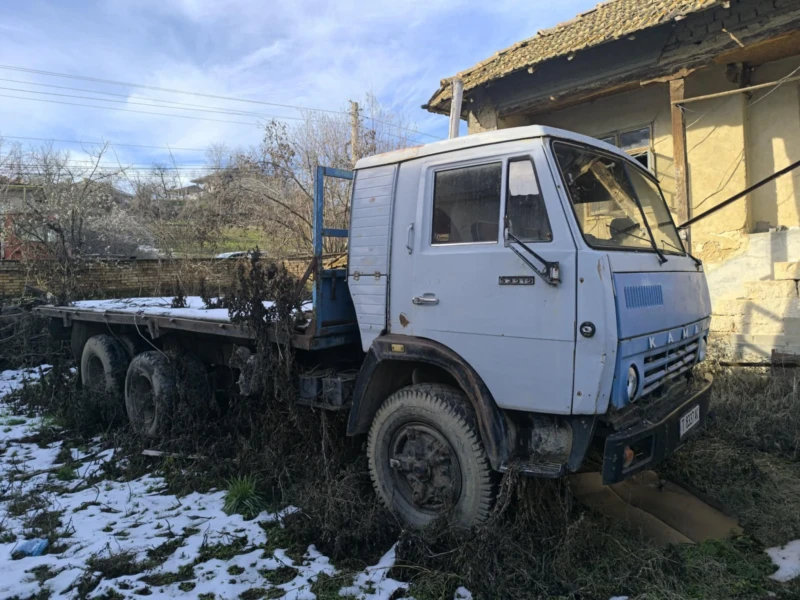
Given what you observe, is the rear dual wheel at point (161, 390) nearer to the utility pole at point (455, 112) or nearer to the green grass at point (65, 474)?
the green grass at point (65, 474)

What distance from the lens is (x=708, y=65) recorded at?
7.44 metres

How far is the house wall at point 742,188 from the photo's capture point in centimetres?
692

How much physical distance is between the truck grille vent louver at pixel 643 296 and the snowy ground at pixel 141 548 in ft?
6.55

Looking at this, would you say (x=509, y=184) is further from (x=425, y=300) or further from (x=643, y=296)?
(x=643, y=296)

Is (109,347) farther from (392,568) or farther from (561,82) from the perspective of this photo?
(561,82)

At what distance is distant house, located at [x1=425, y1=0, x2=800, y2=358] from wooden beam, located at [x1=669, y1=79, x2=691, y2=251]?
0.01 m

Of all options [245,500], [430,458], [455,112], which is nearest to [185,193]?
[455,112]

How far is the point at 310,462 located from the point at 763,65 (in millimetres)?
8120

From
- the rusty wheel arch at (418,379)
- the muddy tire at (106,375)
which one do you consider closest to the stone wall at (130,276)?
the muddy tire at (106,375)

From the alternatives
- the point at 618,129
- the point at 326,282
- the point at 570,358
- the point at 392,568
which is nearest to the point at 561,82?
the point at 618,129

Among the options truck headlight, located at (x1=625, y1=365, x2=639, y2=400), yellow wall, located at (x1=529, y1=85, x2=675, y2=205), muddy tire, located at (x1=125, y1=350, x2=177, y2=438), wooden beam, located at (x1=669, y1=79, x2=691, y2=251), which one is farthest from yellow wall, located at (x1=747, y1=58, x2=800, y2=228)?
muddy tire, located at (x1=125, y1=350, x2=177, y2=438)

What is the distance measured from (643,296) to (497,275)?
31.9 inches

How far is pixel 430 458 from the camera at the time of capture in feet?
11.3

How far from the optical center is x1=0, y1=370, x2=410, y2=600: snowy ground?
3.07 metres
